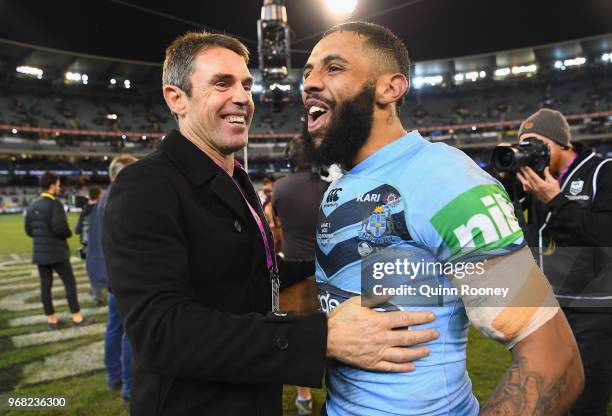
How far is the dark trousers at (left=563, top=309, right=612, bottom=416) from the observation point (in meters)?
2.40

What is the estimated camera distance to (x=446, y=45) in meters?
32.9

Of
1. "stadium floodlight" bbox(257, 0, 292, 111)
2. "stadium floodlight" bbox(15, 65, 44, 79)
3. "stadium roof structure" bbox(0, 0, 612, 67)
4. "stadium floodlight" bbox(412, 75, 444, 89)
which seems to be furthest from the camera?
"stadium floodlight" bbox(412, 75, 444, 89)

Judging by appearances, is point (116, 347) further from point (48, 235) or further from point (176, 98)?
point (176, 98)

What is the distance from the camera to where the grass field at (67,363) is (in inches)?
146

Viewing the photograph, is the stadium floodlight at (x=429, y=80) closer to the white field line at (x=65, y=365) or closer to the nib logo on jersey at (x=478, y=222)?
the white field line at (x=65, y=365)

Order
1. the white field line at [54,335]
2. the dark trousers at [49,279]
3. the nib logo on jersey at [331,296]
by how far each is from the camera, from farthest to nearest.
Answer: the dark trousers at [49,279], the white field line at [54,335], the nib logo on jersey at [331,296]

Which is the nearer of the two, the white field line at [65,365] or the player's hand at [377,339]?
the player's hand at [377,339]

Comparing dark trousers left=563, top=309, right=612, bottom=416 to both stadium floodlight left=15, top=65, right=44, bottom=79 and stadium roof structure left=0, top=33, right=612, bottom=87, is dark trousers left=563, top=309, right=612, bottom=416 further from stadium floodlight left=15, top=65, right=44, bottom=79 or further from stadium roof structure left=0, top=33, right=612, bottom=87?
stadium floodlight left=15, top=65, right=44, bottom=79

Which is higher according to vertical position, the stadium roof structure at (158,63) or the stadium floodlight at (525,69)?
the stadium roof structure at (158,63)

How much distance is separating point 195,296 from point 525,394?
1.02 metres

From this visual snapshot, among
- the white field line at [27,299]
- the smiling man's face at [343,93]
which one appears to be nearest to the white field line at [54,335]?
the white field line at [27,299]

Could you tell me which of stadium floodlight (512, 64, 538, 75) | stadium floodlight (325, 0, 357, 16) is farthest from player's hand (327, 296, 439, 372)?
stadium floodlight (512, 64, 538, 75)

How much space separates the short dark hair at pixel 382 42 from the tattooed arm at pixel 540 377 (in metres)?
0.98

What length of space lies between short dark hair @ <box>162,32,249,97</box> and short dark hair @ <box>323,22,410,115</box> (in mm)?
480
